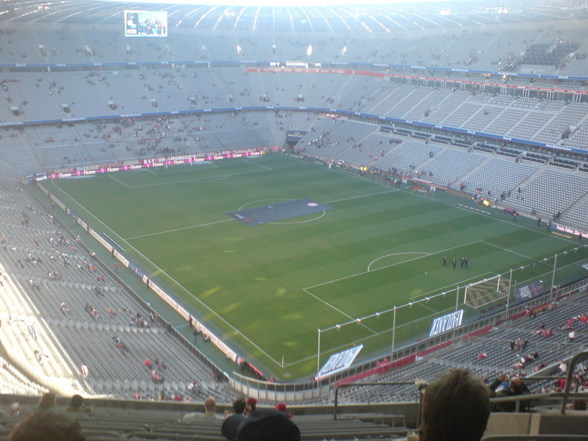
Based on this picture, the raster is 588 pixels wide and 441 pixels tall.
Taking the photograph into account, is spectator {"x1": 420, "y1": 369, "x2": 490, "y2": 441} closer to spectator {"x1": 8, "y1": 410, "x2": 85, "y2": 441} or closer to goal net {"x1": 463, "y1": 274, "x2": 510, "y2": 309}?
spectator {"x1": 8, "y1": 410, "x2": 85, "y2": 441}

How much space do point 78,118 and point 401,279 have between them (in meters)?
50.1

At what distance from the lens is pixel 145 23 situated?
7769 centimetres

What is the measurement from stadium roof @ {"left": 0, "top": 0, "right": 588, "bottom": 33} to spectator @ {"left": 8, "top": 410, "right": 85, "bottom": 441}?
69580mm

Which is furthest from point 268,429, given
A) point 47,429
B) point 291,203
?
point 291,203

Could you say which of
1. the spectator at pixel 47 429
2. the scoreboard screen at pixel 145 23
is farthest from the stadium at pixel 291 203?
the spectator at pixel 47 429

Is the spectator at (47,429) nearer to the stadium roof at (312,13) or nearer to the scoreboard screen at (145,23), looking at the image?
the stadium roof at (312,13)

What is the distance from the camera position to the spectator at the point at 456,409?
3.20m

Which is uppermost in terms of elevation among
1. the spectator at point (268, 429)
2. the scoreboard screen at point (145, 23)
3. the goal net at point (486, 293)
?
the scoreboard screen at point (145, 23)

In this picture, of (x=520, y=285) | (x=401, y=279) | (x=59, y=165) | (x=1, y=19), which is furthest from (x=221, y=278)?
(x=1, y=19)

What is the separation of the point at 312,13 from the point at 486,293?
7075 cm

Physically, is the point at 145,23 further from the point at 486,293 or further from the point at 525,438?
the point at 525,438

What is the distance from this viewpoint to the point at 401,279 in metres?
33.8

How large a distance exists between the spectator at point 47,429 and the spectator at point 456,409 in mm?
1851

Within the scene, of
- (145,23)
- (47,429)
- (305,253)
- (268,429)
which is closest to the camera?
(47,429)
